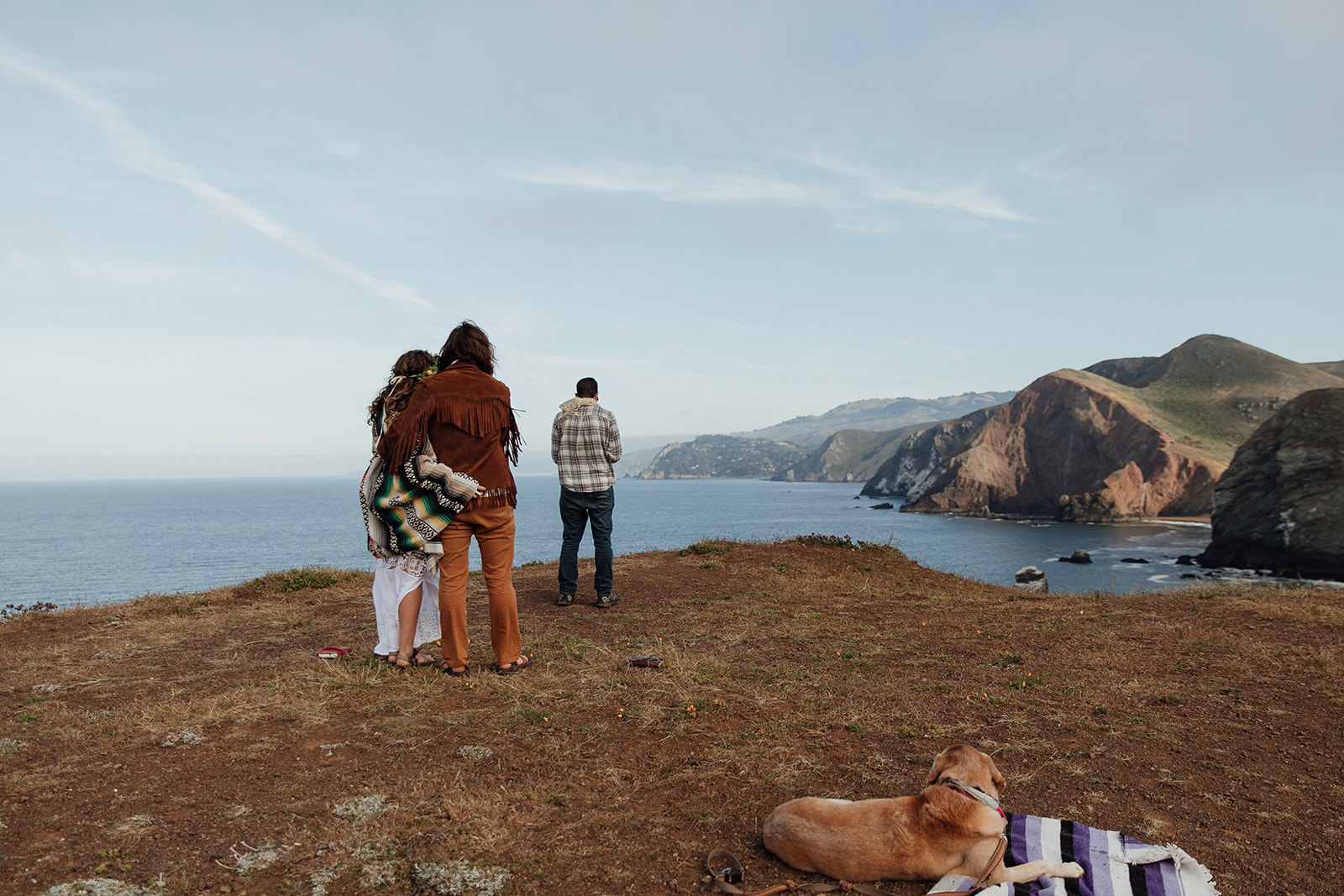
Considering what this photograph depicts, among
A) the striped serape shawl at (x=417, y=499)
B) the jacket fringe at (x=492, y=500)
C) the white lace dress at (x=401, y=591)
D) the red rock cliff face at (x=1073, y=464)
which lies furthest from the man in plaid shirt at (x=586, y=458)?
the red rock cliff face at (x=1073, y=464)

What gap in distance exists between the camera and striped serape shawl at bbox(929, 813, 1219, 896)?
271cm

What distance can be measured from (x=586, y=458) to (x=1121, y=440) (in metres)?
97.3

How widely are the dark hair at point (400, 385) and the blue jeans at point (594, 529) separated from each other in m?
2.59

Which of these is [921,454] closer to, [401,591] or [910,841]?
[401,591]

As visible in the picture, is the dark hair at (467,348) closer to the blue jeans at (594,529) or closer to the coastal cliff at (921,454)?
the blue jeans at (594,529)

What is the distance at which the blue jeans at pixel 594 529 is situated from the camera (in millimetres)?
8078

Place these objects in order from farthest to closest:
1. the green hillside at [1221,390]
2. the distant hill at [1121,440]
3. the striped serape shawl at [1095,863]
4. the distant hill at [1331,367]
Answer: the distant hill at [1331,367] → the green hillside at [1221,390] → the distant hill at [1121,440] → the striped serape shawl at [1095,863]

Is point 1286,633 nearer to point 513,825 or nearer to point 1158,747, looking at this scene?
point 1158,747

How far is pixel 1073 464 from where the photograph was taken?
302ft

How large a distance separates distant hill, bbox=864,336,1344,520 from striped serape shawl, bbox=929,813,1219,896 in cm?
8975

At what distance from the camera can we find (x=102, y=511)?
128875 mm

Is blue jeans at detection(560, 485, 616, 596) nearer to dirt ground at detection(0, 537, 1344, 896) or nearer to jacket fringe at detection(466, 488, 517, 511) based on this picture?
dirt ground at detection(0, 537, 1344, 896)

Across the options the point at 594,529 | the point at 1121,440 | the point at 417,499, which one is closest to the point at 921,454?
the point at 1121,440

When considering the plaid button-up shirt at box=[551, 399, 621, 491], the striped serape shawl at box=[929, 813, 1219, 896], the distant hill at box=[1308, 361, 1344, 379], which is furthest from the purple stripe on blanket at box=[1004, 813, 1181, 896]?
the distant hill at box=[1308, 361, 1344, 379]
